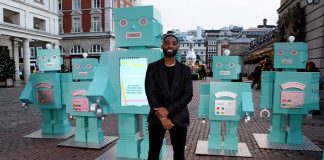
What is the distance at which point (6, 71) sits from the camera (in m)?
20.3

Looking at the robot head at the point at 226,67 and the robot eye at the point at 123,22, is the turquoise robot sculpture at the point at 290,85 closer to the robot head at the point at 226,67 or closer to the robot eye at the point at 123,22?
the robot head at the point at 226,67

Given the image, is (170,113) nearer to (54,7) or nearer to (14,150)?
(14,150)

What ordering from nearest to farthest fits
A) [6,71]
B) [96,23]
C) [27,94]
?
[27,94] → [6,71] → [96,23]

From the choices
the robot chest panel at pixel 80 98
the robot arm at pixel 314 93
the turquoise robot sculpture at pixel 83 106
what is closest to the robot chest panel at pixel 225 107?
the robot arm at pixel 314 93

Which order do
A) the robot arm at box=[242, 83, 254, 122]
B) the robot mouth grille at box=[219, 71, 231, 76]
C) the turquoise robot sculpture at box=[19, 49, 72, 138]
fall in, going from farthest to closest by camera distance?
the turquoise robot sculpture at box=[19, 49, 72, 138] → the robot mouth grille at box=[219, 71, 231, 76] → the robot arm at box=[242, 83, 254, 122]

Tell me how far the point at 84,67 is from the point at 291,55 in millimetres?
4368

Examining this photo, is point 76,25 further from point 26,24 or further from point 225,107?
point 225,107

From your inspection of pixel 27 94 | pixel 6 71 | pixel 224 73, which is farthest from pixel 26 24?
pixel 224 73

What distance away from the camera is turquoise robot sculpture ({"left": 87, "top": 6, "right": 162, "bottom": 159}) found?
4289 millimetres

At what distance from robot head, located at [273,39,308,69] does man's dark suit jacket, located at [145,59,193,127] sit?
3.05 metres

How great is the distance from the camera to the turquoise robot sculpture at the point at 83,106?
18.3 ft

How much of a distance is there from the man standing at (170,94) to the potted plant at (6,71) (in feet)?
67.1

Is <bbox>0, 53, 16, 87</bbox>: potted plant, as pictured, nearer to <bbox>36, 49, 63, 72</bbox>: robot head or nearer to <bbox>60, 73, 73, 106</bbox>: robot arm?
<bbox>36, 49, 63, 72</bbox>: robot head

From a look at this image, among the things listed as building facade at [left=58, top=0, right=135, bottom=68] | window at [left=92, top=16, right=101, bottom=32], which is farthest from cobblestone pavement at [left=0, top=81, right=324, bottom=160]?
window at [left=92, top=16, right=101, bottom=32]
